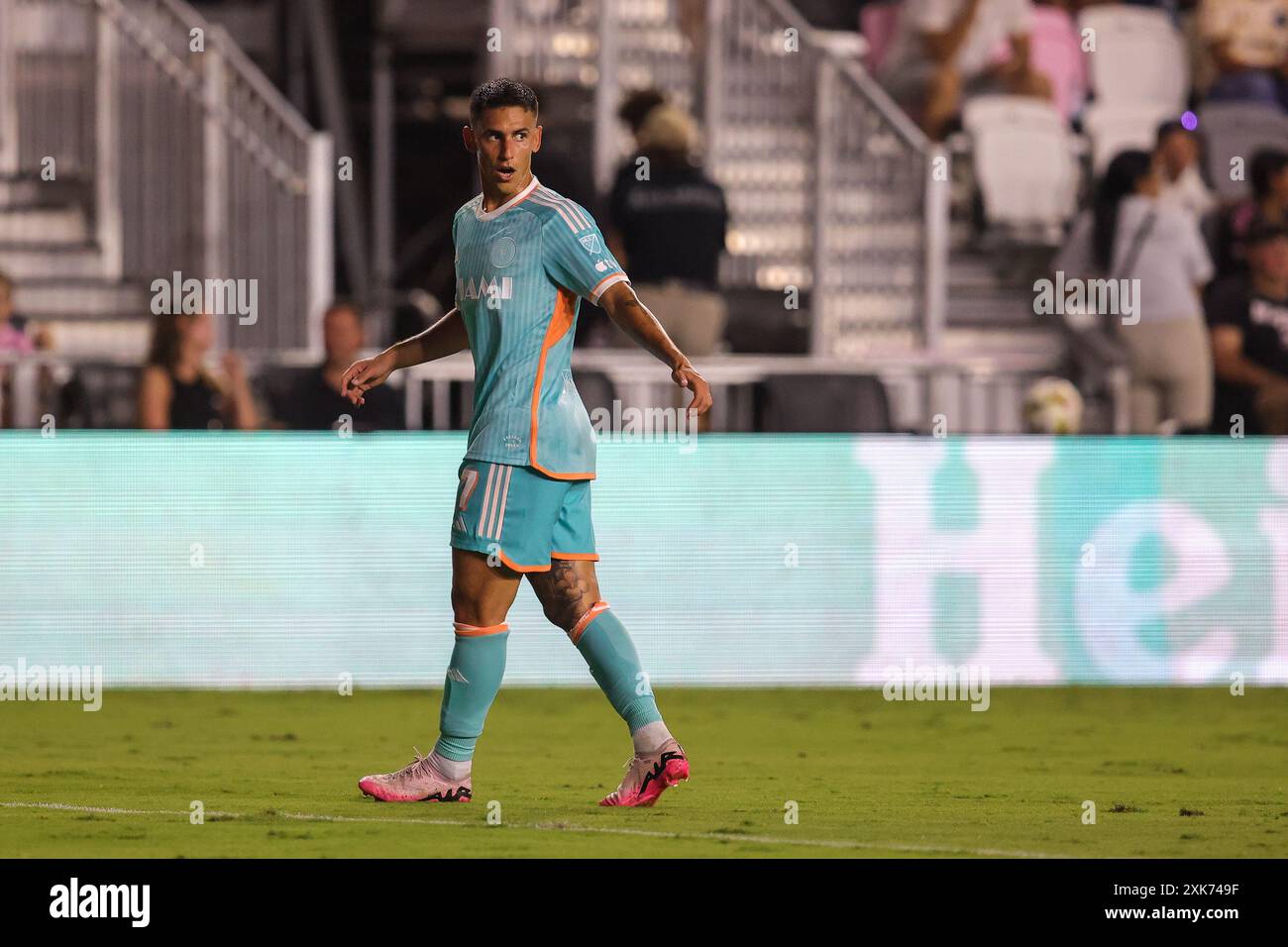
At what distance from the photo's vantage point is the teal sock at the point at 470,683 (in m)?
7.02

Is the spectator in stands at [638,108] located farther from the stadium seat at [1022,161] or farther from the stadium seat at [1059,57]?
the stadium seat at [1059,57]

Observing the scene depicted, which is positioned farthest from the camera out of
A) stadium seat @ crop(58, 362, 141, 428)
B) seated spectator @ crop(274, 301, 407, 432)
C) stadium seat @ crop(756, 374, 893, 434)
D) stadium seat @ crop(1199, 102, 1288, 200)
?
stadium seat @ crop(1199, 102, 1288, 200)

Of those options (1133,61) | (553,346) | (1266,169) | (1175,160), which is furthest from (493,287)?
(1133,61)

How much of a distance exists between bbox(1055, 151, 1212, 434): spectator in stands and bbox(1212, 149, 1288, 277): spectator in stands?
498 millimetres

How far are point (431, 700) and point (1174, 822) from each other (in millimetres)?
4550

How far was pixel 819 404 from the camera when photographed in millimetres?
12914

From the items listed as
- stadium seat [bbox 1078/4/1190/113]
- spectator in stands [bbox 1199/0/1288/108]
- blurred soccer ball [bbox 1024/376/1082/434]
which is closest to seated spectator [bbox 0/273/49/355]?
blurred soccer ball [bbox 1024/376/1082/434]

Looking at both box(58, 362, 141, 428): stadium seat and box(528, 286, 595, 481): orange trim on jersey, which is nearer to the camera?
box(528, 286, 595, 481): orange trim on jersey

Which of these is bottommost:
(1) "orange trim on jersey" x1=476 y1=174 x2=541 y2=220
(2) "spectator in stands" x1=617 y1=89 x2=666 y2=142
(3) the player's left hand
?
(3) the player's left hand

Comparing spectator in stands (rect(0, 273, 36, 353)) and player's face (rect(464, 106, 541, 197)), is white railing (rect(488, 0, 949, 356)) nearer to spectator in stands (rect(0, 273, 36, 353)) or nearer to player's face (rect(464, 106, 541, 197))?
spectator in stands (rect(0, 273, 36, 353))

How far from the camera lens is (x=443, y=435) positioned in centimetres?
1146

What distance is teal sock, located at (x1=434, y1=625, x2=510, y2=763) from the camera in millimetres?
7020

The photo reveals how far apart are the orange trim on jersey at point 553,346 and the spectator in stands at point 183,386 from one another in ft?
17.8

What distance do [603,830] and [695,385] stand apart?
1.27m
